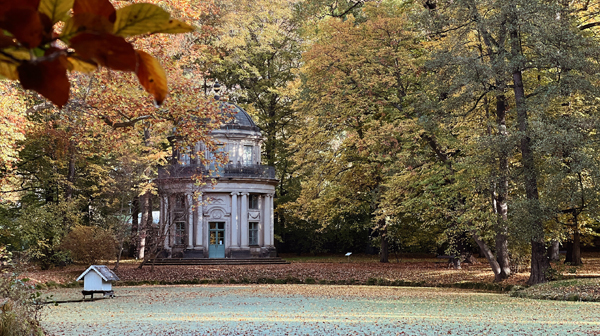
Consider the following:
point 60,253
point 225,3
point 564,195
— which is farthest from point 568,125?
point 225,3

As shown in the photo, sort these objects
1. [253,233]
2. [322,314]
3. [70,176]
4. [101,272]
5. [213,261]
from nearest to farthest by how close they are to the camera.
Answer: [322,314]
[101,272]
[70,176]
[213,261]
[253,233]

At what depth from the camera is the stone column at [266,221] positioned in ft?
129

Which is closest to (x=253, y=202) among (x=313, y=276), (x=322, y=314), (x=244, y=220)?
(x=244, y=220)

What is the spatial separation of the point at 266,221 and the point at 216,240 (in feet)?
11.6

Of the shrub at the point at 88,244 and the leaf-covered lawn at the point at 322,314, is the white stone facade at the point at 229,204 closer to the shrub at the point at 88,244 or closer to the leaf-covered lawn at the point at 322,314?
the shrub at the point at 88,244

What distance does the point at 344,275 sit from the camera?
1053 inches

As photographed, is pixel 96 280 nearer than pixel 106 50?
No

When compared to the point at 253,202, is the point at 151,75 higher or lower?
lower

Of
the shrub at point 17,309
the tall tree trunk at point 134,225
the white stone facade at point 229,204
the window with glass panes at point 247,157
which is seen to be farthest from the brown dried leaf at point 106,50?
the window with glass panes at point 247,157

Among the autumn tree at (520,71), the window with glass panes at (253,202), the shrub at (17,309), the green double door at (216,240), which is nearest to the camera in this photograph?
the shrub at (17,309)

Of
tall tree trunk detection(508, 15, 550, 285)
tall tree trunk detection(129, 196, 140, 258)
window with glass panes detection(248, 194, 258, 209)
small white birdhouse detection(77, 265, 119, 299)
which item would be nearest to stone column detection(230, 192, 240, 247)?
window with glass panes detection(248, 194, 258, 209)

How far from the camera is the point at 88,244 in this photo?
93.6ft

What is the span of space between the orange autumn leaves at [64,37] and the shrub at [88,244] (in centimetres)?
2897

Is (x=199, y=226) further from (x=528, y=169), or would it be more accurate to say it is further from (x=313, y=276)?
(x=528, y=169)
